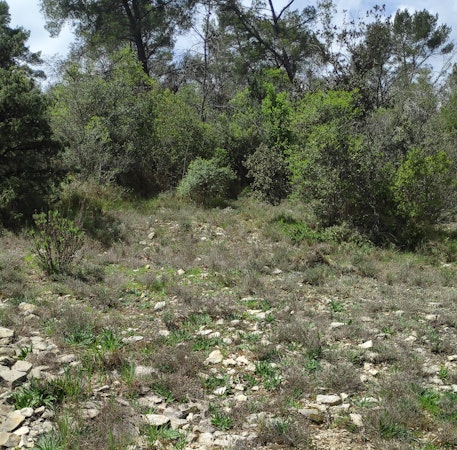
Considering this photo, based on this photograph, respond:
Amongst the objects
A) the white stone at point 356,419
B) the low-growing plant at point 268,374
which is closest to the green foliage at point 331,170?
the low-growing plant at point 268,374

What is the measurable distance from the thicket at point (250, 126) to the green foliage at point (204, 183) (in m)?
0.04

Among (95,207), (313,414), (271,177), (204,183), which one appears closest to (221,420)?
(313,414)

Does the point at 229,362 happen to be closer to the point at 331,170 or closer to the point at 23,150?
the point at 331,170

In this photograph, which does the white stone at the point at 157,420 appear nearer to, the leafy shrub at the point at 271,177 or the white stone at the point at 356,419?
the white stone at the point at 356,419

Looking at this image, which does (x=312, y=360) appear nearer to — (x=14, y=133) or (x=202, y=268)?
(x=202, y=268)

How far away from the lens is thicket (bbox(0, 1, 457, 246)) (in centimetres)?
963

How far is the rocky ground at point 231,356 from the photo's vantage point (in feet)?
10.7

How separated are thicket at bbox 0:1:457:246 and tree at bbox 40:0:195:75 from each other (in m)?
0.09

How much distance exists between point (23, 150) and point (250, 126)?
286 inches

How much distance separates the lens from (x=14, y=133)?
29.9ft

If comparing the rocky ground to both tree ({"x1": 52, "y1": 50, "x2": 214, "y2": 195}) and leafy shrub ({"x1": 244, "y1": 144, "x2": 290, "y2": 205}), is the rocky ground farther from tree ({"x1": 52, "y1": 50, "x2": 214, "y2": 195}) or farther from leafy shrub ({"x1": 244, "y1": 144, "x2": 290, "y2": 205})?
leafy shrub ({"x1": 244, "y1": 144, "x2": 290, "y2": 205})

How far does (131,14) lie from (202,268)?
559 inches

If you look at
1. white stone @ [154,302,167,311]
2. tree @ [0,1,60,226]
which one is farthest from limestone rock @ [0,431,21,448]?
tree @ [0,1,60,226]

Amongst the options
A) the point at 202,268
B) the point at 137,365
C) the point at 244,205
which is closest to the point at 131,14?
the point at 244,205
